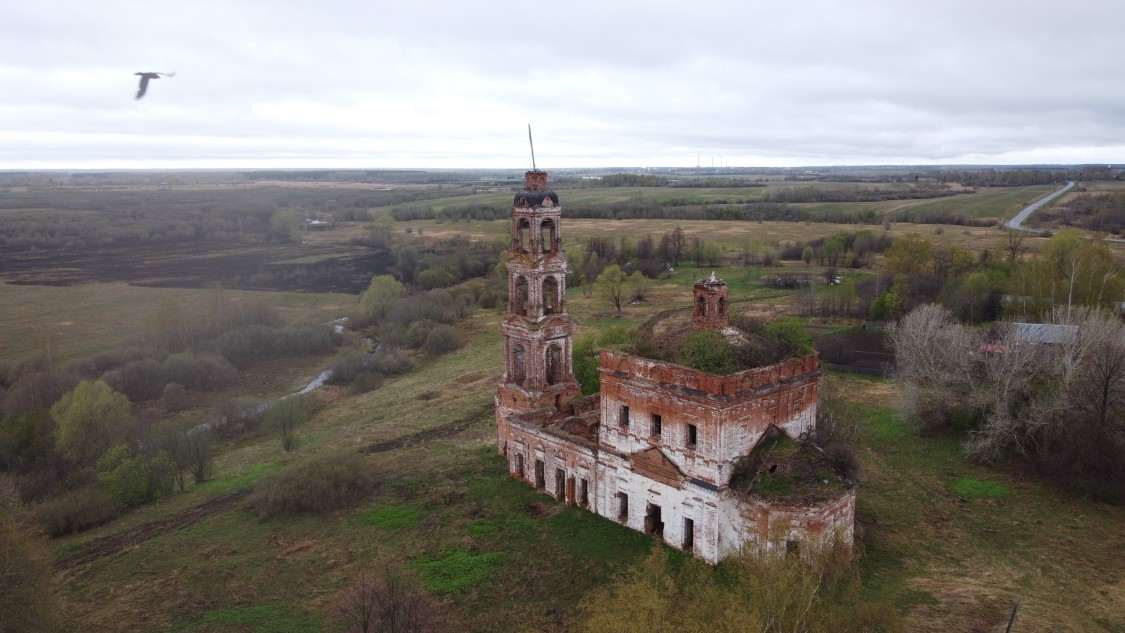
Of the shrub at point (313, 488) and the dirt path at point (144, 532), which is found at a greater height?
the shrub at point (313, 488)

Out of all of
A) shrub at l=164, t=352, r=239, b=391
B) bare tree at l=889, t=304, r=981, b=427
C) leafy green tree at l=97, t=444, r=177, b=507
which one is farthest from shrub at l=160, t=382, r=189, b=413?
bare tree at l=889, t=304, r=981, b=427

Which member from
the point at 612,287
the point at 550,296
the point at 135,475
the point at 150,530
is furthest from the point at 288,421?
the point at 612,287

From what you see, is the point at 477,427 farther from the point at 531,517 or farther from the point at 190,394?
the point at 190,394

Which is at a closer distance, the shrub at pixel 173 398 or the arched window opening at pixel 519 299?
the arched window opening at pixel 519 299

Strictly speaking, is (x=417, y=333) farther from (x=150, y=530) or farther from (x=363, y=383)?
(x=150, y=530)

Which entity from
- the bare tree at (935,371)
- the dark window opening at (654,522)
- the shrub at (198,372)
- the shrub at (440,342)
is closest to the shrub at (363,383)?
the shrub at (440,342)

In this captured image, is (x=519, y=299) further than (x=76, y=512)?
Yes

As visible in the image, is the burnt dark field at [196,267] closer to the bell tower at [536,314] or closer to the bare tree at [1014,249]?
the bell tower at [536,314]

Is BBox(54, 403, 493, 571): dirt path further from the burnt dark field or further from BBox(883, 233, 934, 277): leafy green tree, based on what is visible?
BBox(883, 233, 934, 277): leafy green tree
